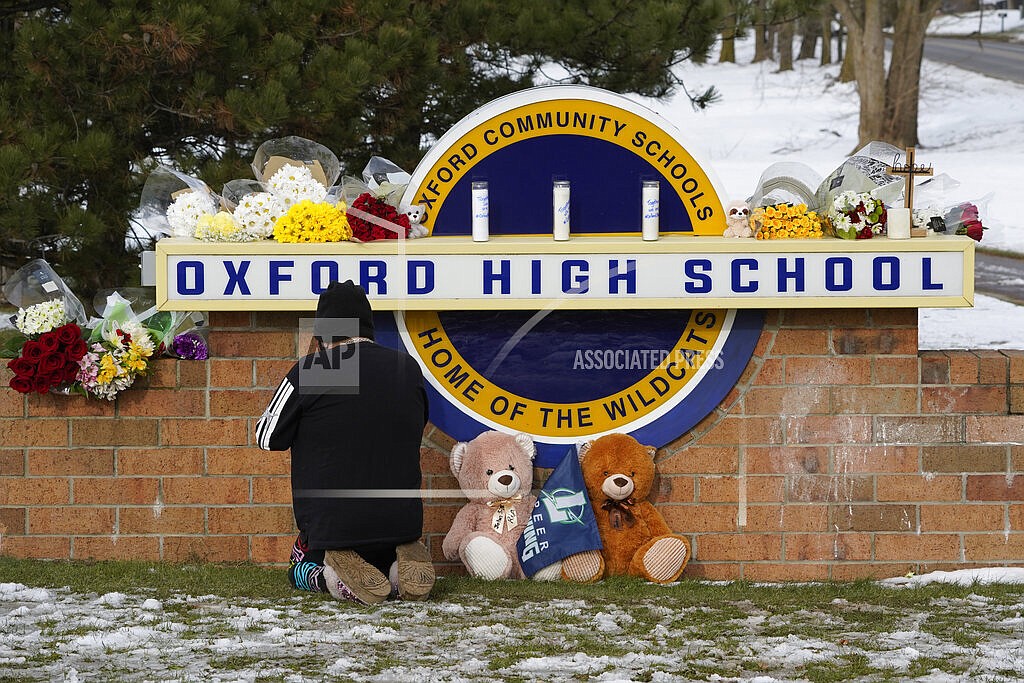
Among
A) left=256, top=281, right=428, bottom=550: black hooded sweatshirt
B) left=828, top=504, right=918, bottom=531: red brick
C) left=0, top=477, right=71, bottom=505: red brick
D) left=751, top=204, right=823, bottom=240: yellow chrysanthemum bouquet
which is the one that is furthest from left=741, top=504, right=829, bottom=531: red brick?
left=0, top=477, right=71, bottom=505: red brick

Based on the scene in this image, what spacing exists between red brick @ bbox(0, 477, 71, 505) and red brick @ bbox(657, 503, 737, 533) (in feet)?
8.68

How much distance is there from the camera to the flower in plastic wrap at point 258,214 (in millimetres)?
6031

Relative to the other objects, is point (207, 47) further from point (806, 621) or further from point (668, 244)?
point (806, 621)

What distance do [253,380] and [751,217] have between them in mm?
2314

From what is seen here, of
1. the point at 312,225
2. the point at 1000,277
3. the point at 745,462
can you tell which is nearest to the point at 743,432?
the point at 745,462

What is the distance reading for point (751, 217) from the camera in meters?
6.04

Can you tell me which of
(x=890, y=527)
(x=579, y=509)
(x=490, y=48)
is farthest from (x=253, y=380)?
(x=490, y=48)

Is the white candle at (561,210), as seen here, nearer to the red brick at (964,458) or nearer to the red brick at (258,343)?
the red brick at (258,343)

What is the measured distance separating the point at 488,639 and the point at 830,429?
2.00 m

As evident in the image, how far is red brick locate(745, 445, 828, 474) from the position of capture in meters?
6.05

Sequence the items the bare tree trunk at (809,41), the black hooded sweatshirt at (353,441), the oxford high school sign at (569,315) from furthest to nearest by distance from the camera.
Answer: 1. the bare tree trunk at (809,41)
2. the oxford high school sign at (569,315)
3. the black hooded sweatshirt at (353,441)

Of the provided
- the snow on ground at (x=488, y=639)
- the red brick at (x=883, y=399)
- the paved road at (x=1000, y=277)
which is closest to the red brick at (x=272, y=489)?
the snow on ground at (x=488, y=639)

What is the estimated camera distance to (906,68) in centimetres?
2581

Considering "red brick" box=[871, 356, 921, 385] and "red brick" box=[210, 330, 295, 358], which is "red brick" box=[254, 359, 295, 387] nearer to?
"red brick" box=[210, 330, 295, 358]
